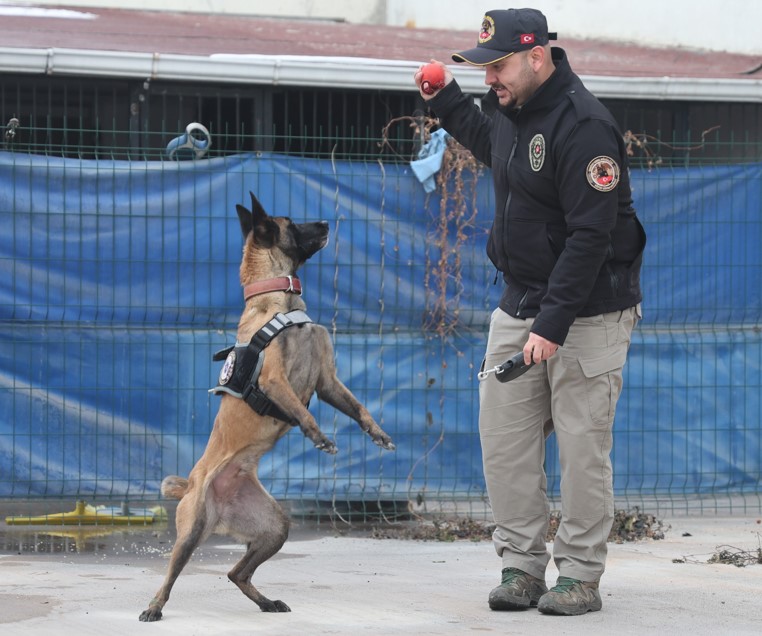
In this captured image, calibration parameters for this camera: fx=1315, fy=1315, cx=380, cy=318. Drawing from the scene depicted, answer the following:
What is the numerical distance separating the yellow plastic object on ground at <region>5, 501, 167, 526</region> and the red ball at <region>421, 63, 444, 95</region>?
147 inches

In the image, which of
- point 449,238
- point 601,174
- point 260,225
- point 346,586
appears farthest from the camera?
point 449,238

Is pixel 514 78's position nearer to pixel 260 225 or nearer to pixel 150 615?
pixel 260 225

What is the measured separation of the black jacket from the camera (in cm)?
498

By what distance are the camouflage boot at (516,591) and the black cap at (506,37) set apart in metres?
2.05

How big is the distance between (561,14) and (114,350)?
5.70 meters

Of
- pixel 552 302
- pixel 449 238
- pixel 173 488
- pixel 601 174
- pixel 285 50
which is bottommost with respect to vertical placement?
pixel 173 488

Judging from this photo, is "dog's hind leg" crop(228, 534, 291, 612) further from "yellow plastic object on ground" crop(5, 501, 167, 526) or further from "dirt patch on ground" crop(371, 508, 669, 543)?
"yellow plastic object on ground" crop(5, 501, 167, 526)

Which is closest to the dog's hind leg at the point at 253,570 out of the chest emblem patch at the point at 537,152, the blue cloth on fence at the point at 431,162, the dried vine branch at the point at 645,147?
the chest emblem patch at the point at 537,152

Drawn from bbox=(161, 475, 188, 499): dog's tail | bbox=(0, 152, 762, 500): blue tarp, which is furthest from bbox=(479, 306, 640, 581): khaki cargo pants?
bbox=(0, 152, 762, 500): blue tarp

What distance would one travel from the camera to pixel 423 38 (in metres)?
11.4

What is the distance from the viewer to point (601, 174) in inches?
196

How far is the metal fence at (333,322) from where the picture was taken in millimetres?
7938

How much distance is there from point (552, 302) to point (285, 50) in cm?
531

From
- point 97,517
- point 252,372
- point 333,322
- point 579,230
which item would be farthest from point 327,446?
point 97,517
